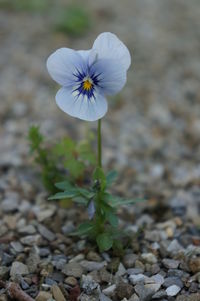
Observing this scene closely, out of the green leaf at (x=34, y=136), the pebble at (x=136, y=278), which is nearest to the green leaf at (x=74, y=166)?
the green leaf at (x=34, y=136)

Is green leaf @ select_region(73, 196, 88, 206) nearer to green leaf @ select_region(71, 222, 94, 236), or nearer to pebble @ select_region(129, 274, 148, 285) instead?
green leaf @ select_region(71, 222, 94, 236)

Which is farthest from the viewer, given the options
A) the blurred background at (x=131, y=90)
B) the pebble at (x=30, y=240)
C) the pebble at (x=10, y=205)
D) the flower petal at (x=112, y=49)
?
the blurred background at (x=131, y=90)

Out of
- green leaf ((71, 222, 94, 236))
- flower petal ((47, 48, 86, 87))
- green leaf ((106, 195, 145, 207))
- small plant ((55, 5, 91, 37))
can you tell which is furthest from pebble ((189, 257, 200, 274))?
small plant ((55, 5, 91, 37))

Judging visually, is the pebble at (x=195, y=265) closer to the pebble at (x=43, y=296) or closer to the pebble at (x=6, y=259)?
the pebble at (x=43, y=296)

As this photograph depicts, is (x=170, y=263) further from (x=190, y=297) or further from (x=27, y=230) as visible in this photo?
(x=27, y=230)

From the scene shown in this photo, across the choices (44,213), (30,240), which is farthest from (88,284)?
(44,213)

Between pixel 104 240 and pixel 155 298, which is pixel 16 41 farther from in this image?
pixel 155 298

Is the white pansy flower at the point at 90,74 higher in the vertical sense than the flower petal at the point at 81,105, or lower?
higher
